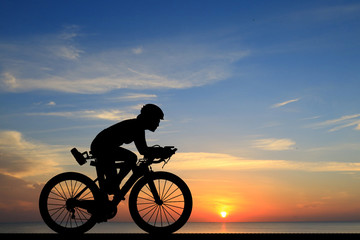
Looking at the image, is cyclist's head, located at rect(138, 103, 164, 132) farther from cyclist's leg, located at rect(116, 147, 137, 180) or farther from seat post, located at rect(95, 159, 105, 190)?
seat post, located at rect(95, 159, 105, 190)

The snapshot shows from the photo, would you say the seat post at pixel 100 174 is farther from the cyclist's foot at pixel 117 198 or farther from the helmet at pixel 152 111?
the helmet at pixel 152 111

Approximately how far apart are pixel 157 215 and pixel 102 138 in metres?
1.90

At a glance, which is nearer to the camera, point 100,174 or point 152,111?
point 152,111

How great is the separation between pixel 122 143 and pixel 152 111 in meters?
0.88

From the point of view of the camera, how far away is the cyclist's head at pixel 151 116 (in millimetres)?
7379

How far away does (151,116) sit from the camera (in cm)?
737

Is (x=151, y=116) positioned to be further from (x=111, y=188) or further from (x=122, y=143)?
(x=111, y=188)

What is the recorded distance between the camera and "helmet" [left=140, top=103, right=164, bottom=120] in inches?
291
